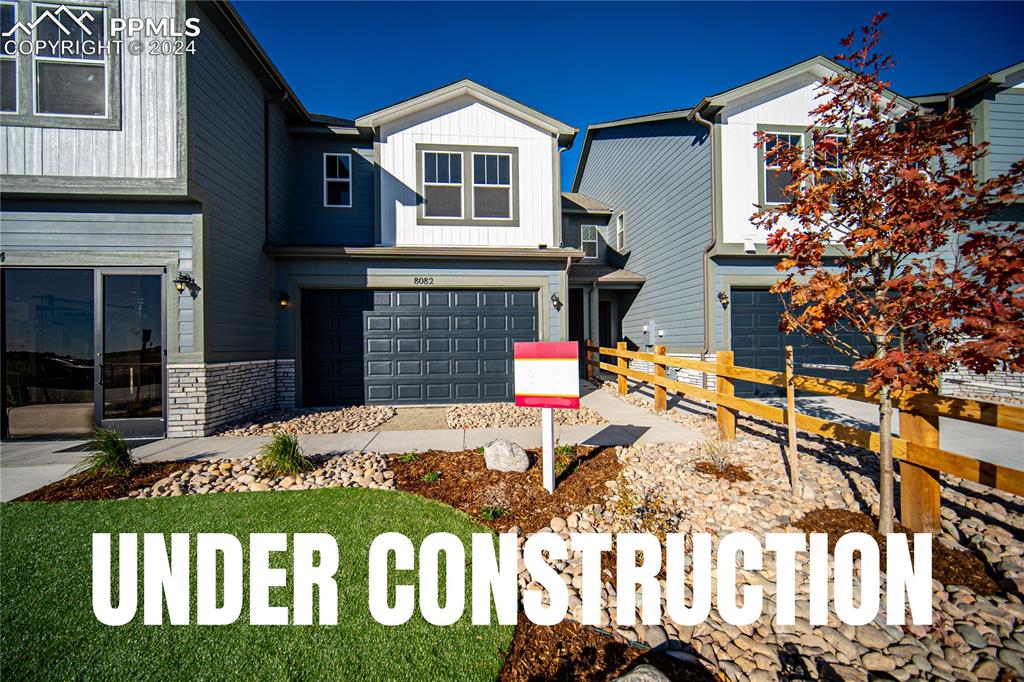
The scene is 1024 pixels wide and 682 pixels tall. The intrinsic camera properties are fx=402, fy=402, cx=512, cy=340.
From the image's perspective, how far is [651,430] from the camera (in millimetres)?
6355

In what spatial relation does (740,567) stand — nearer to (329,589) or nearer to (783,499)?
(783,499)

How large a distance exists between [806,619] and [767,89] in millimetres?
10839

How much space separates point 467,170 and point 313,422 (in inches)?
241

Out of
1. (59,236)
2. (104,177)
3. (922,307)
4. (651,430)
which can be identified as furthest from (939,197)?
(59,236)

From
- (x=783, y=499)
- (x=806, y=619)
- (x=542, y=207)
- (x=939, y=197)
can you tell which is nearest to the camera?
(x=806, y=619)

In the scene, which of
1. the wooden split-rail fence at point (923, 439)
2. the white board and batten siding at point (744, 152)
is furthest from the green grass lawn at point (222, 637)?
the white board and batten siding at point (744, 152)

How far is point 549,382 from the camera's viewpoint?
12.9ft

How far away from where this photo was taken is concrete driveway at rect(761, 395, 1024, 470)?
4902mm

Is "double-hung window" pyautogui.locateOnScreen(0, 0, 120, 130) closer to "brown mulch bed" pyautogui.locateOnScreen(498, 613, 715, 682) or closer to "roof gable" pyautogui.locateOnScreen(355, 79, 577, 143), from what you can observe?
"roof gable" pyautogui.locateOnScreen(355, 79, 577, 143)

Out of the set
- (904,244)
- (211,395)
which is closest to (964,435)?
(904,244)

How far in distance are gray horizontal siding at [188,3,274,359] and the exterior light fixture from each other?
18 cm

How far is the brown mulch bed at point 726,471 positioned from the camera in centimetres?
436

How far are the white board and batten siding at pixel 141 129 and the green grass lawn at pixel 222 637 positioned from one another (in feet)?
17.6

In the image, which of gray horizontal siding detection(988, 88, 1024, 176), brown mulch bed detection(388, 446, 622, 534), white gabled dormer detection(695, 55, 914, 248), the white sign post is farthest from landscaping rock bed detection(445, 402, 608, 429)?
gray horizontal siding detection(988, 88, 1024, 176)
